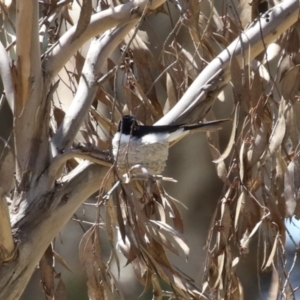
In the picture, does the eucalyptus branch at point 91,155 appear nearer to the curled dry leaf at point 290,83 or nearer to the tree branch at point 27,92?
the tree branch at point 27,92

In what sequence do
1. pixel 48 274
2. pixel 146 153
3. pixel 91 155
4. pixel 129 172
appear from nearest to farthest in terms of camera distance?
pixel 129 172, pixel 91 155, pixel 48 274, pixel 146 153

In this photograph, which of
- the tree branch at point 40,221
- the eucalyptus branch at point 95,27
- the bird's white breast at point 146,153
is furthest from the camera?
the bird's white breast at point 146,153

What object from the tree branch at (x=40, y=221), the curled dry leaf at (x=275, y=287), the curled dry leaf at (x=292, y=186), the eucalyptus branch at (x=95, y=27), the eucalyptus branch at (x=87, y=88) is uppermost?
the eucalyptus branch at (x=95, y=27)

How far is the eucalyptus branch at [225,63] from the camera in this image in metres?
1.42

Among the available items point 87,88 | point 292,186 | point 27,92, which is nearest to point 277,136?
point 292,186

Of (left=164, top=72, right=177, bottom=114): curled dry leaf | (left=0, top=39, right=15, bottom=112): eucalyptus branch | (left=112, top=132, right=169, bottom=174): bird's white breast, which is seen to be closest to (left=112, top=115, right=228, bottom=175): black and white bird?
(left=112, top=132, right=169, bottom=174): bird's white breast

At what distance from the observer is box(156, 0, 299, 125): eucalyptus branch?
142 cm

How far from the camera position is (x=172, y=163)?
287cm

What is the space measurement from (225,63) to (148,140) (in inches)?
13.0

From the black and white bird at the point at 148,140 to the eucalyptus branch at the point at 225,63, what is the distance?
0.10 ft

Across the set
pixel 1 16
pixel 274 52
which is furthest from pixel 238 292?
pixel 1 16

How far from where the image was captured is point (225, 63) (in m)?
1.43

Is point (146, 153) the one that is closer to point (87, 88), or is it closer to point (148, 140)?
point (148, 140)

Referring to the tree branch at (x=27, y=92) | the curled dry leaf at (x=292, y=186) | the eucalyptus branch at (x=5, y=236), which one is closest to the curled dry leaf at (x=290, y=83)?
the curled dry leaf at (x=292, y=186)
